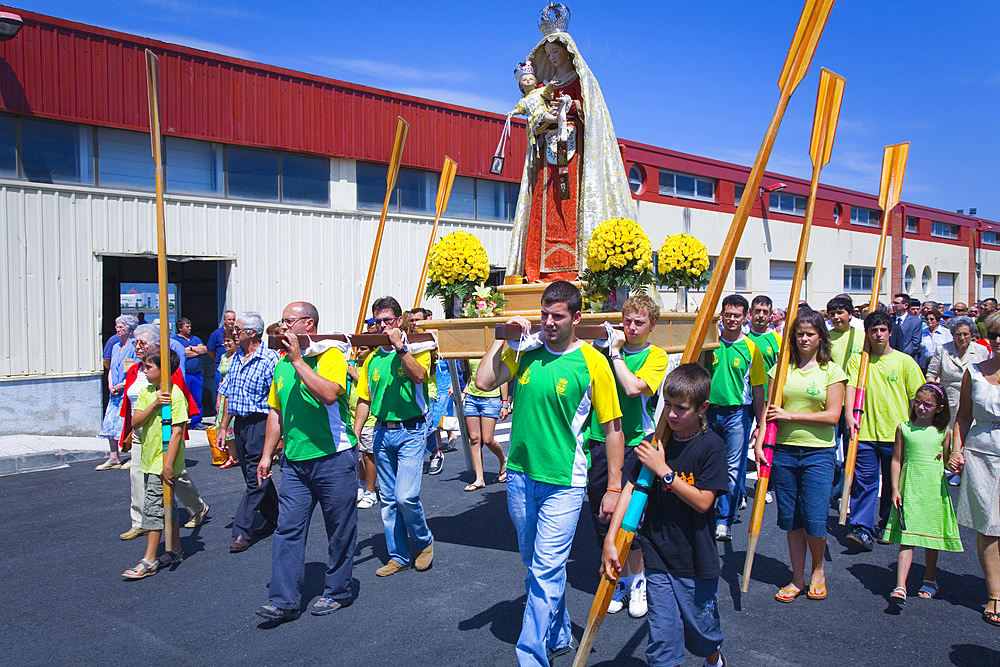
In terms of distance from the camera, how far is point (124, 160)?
1213cm

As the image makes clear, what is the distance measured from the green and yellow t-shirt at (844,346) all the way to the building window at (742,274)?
16.7m

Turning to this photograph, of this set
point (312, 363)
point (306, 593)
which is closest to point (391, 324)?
point (312, 363)

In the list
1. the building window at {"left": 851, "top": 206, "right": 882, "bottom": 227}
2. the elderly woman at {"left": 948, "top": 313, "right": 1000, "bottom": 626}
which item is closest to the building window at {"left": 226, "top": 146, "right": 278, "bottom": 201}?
the elderly woman at {"left": 948, "top": 313, "right": 1000, "bottom": 626}

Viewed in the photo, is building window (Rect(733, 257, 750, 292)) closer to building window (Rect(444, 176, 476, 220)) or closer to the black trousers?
building window (Rect(444, 176, 476, 220))

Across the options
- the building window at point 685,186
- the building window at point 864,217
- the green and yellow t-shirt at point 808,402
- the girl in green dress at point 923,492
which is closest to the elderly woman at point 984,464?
the girl in green dress at point 923,492

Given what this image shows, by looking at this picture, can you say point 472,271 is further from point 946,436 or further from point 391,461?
point 946,436

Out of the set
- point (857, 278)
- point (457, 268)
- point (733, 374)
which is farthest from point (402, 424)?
point (857, 278)

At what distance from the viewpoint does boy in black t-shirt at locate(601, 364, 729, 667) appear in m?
3.28

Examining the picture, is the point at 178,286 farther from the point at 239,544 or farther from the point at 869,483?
the point at 869,483

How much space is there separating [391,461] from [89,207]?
8855 mm

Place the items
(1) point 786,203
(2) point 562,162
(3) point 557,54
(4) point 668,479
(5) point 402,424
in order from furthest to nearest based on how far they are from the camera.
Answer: (1) point 786,203 < (2) point 562,162 < (3) point 557,54 < (5) point 402,424 < (4) point 668,479

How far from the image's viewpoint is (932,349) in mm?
10633

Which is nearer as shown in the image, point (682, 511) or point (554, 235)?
point (682, 511)

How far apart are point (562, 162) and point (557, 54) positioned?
975mm
